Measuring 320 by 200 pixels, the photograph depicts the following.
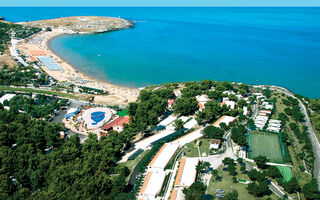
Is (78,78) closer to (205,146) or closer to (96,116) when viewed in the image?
(96,116)

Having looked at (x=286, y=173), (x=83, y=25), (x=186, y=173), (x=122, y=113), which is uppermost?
(x=83, y=25)

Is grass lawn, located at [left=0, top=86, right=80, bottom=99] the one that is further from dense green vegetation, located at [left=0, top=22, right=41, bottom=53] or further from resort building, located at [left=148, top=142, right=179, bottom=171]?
dense green vegetation, located at [left=0, top=22, right=41, bottom=53]

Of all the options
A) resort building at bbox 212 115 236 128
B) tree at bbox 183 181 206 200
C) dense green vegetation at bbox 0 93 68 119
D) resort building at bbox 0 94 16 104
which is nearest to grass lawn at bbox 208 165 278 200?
tree at bbox 183 181 206 200

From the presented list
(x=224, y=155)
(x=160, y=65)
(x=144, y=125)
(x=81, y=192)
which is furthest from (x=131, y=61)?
(x=81, y=192)

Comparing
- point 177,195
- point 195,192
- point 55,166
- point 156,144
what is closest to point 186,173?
point 177,195

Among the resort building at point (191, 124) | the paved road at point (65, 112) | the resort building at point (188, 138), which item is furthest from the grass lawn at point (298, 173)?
the paved road at point (65, 112)
